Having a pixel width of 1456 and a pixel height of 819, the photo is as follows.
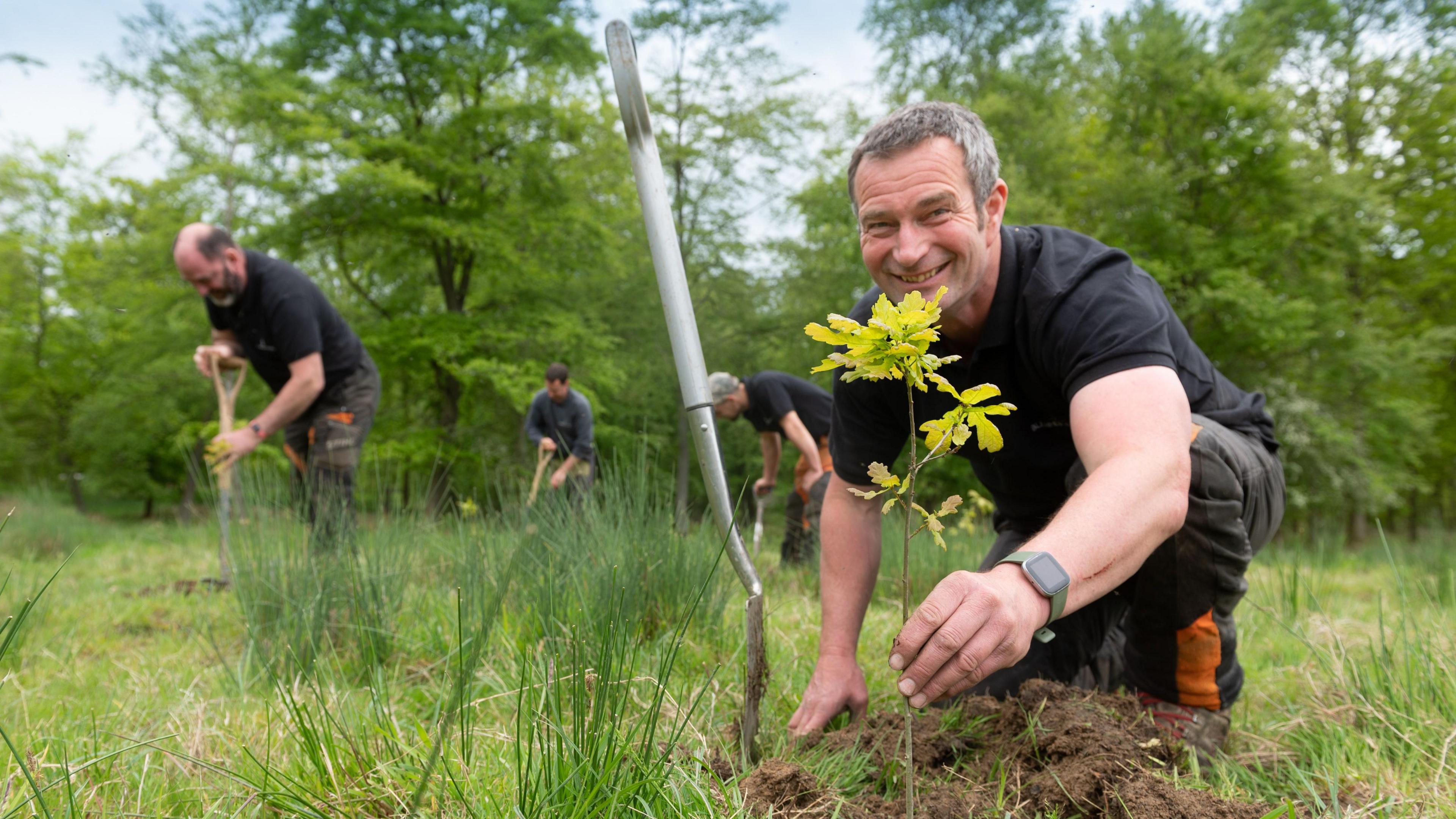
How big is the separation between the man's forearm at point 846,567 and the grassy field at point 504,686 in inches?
9.5

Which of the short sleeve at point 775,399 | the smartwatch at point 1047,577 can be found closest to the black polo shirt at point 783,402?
the short sleeve at point 775,399

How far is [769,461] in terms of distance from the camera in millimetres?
6344

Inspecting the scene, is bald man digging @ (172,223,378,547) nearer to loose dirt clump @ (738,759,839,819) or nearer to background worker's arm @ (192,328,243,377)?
background worker's arm @ (192,328,243,377)

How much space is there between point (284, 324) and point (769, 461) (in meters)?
3.71

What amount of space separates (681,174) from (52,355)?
15.6 metres

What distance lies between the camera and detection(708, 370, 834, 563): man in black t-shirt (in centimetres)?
532

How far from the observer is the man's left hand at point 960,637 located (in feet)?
3.13

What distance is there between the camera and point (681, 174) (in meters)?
16.9

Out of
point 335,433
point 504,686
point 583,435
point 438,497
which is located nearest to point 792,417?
point 583,435

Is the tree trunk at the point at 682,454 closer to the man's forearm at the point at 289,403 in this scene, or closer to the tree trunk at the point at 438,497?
the man's forearm at the point at 289,403

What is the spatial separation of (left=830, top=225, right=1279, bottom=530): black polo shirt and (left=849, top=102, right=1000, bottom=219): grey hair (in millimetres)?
198

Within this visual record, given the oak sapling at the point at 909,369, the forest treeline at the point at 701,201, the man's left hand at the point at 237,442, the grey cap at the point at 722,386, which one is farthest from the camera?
the forest treeline at the point at 701,201

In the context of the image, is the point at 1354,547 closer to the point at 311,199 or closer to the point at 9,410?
the point at 311,199

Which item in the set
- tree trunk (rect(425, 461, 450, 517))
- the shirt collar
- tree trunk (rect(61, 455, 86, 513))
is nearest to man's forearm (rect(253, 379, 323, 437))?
tree trunk (rect(425, 461, 450, 517))
